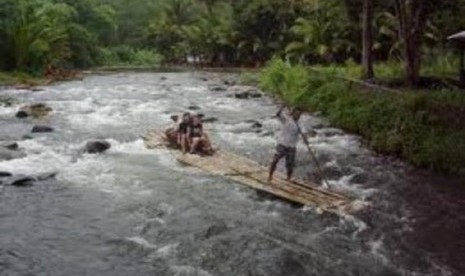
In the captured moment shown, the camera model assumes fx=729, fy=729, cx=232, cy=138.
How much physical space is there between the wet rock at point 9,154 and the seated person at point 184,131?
13.8 ft

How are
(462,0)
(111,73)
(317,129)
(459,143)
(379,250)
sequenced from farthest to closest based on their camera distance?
(111,73) → (462,0) → (317,129) → (459,143) → (379,250)

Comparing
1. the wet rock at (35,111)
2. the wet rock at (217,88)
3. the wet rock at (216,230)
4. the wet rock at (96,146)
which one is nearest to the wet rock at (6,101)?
the wet rock at (35,111)

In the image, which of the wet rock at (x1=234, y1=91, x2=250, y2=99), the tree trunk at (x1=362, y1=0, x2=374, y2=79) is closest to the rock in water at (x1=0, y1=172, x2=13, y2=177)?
the tree trunk at (x1=362, y1=0, x2=374, y2=79)

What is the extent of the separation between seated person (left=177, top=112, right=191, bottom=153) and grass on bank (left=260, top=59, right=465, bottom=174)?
5456 mm

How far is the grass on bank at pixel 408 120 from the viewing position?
18359 millimetres

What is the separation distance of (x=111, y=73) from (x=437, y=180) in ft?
125

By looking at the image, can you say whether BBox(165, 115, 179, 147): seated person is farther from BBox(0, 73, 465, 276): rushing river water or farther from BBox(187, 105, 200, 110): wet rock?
BBox(187, 105, 200, 110): wet rock

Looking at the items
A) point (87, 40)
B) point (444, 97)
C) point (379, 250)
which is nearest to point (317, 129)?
point (444, 97)

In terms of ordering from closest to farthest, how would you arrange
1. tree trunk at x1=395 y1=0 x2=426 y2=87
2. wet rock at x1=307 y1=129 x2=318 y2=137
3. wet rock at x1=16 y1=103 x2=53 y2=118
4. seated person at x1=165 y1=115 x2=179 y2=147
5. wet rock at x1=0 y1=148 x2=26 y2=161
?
wet rock at x1=0 y1=148 x2=26 y2=161 → seated person at x1=165 y1=115 x2=179 y2=147 → wet rock at x1=307 y1=129 x2=318 y2=137 → tree trunk at x1=395 y1=0 x2=426 y2=87 → wet rock at x1=16 y1=103 x2=53 y2=118

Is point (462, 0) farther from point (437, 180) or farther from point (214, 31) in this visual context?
point (214, 31)

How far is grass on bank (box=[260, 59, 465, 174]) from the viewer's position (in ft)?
60.2

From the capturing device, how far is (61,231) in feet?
43.8

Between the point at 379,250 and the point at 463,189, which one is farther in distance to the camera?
the point at 463,189

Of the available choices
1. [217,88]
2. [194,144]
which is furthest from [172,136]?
[217,88]
